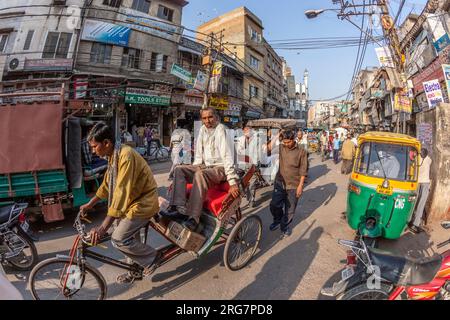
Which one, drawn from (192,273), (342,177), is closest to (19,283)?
(192,273)

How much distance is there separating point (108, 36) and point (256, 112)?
57.5 feet

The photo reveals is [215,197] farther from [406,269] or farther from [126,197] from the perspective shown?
[406,269]

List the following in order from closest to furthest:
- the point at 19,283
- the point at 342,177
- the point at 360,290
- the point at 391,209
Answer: the point at 360,290, the point at 19,283, the point at 391,209, the point at 342,177

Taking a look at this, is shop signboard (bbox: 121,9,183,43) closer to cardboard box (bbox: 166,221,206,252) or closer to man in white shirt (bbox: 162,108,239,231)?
man in white shirt (bbox: 162,108,239,231)

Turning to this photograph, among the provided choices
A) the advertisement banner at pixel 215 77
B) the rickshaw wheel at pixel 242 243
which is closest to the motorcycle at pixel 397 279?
the rickshaw wheel at pixel 242 243

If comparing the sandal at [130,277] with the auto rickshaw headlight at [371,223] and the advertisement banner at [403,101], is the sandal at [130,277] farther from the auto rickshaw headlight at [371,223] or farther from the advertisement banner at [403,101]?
the advertisement banner at [403,101]

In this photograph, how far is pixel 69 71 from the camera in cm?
1555

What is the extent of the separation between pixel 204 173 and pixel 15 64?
1808 centimetres

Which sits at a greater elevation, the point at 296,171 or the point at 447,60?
the point at 447,60

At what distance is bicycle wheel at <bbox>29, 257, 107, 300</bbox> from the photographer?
2.61 metres

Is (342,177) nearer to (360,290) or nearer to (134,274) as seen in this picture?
(360,290)

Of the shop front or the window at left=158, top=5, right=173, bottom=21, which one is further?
the window at left=158, top=5, right=173, bottom=21

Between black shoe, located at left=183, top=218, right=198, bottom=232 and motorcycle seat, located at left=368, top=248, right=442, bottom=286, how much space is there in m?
1.98

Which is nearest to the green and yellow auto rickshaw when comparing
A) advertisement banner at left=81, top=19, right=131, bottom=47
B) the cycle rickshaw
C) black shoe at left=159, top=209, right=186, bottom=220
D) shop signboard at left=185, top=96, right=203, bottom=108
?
the cycle rickshaw
